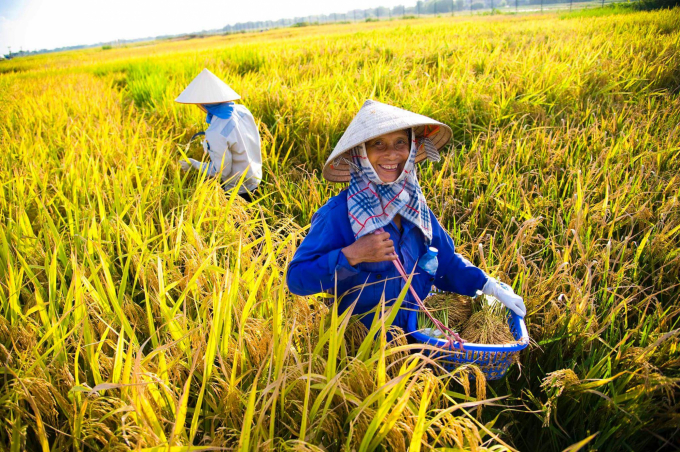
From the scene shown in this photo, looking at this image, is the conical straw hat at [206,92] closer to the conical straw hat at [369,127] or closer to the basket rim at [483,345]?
the conical straw hat at [369,127]

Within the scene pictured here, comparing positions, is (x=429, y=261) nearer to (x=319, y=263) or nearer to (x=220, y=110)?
(x=319, y=263)

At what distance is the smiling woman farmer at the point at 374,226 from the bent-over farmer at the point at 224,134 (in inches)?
56.3

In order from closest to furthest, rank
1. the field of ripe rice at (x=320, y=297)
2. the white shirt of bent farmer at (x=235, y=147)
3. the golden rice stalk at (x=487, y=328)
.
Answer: the field of ripe rice at (x=320, y=297), the golden rice stalk at (x=487, y=328), the white shirt of bent farmer at (x=235, y=147)

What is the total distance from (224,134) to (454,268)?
1.85 metres

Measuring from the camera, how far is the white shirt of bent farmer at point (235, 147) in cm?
259

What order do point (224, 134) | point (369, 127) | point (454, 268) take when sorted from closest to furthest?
point (369, 127) < point (454, 268) < point (224, 134)

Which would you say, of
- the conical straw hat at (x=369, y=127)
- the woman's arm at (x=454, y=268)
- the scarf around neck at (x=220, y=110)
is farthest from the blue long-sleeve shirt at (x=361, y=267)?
the scarf around neck at (x=220, y=110)

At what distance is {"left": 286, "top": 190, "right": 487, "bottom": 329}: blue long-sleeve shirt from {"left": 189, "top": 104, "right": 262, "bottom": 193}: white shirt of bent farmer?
55.0 inches

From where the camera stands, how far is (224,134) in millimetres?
2594

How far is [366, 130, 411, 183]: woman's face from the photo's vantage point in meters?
1.27

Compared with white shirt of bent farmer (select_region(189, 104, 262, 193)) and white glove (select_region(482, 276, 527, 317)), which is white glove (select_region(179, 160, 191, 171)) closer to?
white shirt of bent farmer (select_region(189, 104, 262, 193))

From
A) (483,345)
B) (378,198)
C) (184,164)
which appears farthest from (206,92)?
(483,345)

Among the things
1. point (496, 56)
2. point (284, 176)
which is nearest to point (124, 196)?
point (284, 176)

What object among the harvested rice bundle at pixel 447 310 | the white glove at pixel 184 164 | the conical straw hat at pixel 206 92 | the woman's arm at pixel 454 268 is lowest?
the harvested rice bundle at pixel 447 310
